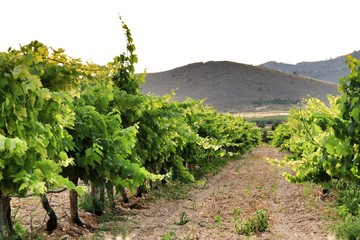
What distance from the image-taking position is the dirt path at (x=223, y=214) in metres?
11.9

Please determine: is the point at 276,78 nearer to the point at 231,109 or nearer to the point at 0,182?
the point at 231,109

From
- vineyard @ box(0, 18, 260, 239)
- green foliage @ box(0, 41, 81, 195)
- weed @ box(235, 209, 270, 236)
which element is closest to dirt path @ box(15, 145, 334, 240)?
weed @ box(235, 209, 270, 236)

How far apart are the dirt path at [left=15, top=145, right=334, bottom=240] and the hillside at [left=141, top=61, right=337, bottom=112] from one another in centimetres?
14423

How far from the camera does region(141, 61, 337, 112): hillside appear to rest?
6732 inches

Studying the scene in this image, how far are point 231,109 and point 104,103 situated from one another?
501ft

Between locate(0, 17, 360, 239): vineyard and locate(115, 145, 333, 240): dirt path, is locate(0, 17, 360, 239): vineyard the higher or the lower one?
the higher one

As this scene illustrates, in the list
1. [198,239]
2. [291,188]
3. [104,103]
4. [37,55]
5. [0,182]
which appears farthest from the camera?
[291,188]

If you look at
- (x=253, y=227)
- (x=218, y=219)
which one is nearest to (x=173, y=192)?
(x=218, y=219)

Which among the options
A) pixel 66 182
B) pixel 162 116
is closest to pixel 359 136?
pixel 66 182

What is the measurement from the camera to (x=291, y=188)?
22578mm

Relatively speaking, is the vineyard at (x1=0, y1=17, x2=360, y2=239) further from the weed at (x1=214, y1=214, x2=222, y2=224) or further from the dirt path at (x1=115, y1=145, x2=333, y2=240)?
the dirt path at (x1=115, y1=145, x2=333, y2=240)

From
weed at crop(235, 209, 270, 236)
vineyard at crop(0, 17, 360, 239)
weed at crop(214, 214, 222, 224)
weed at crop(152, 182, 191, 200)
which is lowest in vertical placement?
weed at crop(152, 182, 191, 200)

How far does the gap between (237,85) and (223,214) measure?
165186 mm

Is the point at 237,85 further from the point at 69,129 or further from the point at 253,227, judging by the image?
the point at 69,129
